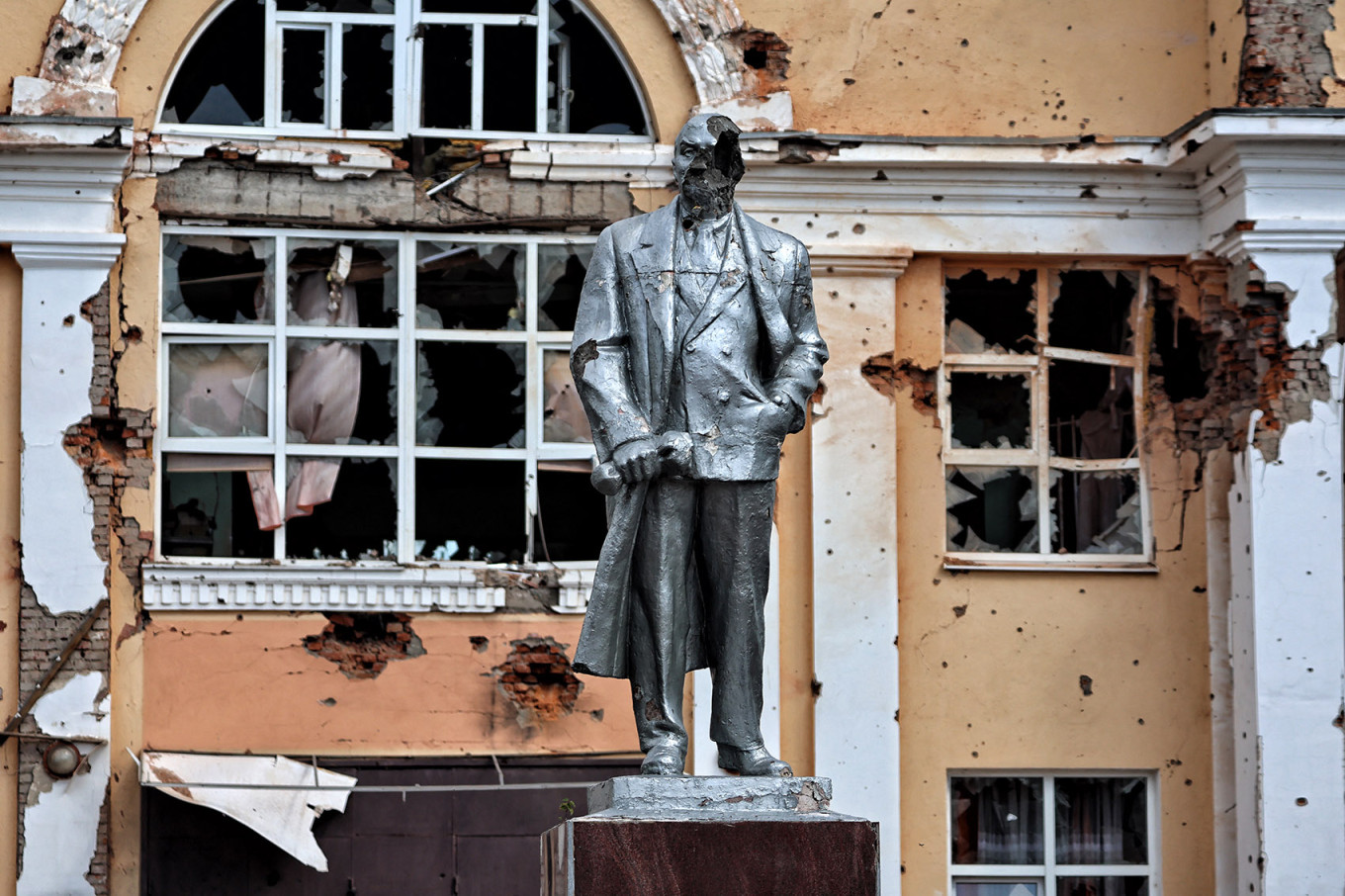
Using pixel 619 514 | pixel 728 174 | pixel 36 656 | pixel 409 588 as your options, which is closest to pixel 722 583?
pixel 619 514

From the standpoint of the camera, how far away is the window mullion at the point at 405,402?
1070 centimetres

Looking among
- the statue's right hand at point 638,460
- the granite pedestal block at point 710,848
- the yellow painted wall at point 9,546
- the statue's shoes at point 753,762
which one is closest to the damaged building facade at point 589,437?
the yellow painted wall at point 9,546

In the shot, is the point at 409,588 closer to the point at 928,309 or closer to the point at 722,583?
the point at 928,309

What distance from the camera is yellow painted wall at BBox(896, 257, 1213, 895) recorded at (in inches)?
420

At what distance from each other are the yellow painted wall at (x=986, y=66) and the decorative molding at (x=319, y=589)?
132 inches

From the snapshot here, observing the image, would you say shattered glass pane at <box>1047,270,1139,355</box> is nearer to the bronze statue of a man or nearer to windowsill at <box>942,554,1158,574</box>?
windowsill at <box>942,554,1158,574</box>

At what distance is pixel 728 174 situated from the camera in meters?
6.61

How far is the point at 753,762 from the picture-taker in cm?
638

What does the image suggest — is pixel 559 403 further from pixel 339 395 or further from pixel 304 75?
pixel 304 75

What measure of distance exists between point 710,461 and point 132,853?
520 cm

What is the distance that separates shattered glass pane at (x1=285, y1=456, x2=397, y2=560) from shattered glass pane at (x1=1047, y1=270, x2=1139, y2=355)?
388 cm

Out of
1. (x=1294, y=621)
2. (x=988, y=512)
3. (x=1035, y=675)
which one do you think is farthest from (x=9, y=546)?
(x=1294, y=621)

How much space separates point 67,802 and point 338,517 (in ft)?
6.68

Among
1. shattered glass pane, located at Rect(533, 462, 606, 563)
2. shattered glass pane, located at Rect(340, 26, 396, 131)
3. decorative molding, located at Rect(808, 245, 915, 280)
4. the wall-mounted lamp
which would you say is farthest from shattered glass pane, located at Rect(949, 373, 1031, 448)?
the wall-mounted lamp
